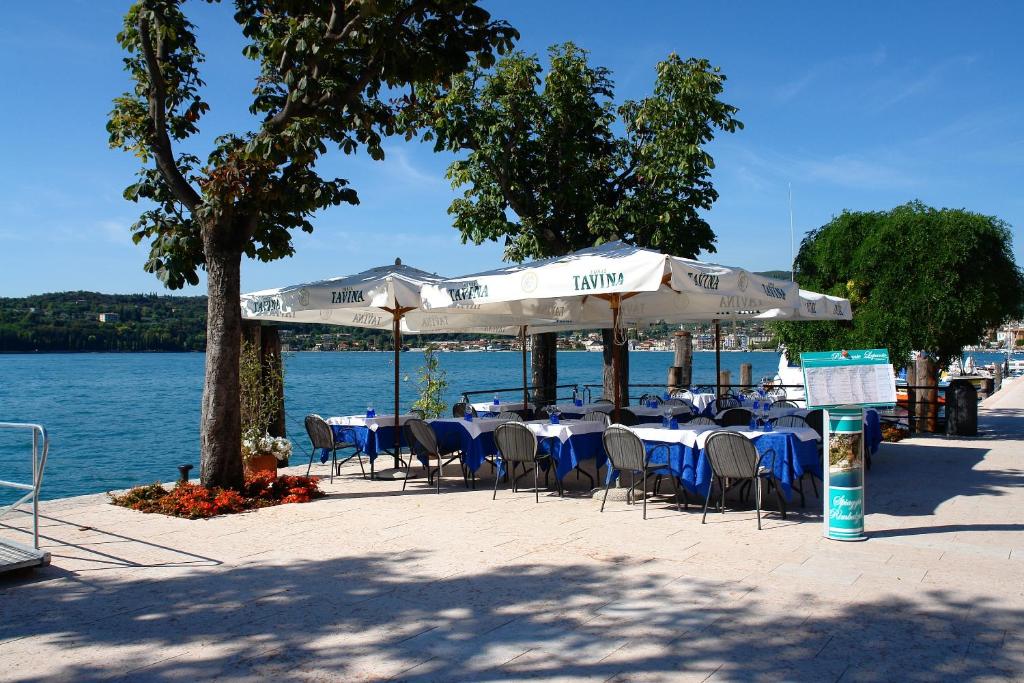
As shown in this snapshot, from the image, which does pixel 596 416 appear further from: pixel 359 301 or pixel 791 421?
pixel 359 301

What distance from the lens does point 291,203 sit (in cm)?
934

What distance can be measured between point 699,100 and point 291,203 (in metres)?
8.08

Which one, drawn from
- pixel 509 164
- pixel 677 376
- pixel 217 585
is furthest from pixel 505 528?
pixel 677 376

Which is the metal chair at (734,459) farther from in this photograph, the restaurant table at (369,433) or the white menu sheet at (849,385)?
the restaurant table at (369,433)

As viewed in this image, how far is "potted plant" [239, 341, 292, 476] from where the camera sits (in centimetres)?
1046

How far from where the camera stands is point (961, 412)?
51.0 ft

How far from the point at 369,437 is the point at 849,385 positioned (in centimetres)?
623

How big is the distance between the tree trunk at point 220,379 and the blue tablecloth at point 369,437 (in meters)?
2.03

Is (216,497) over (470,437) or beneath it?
beneath

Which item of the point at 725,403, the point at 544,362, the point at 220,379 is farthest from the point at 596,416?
the point at 544,362

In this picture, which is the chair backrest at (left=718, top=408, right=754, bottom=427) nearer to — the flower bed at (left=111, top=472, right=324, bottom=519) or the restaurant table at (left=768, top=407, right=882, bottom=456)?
the restaurant table at (left=768, top=407, right=882, bottom=456)

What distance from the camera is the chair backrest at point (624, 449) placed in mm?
8188
